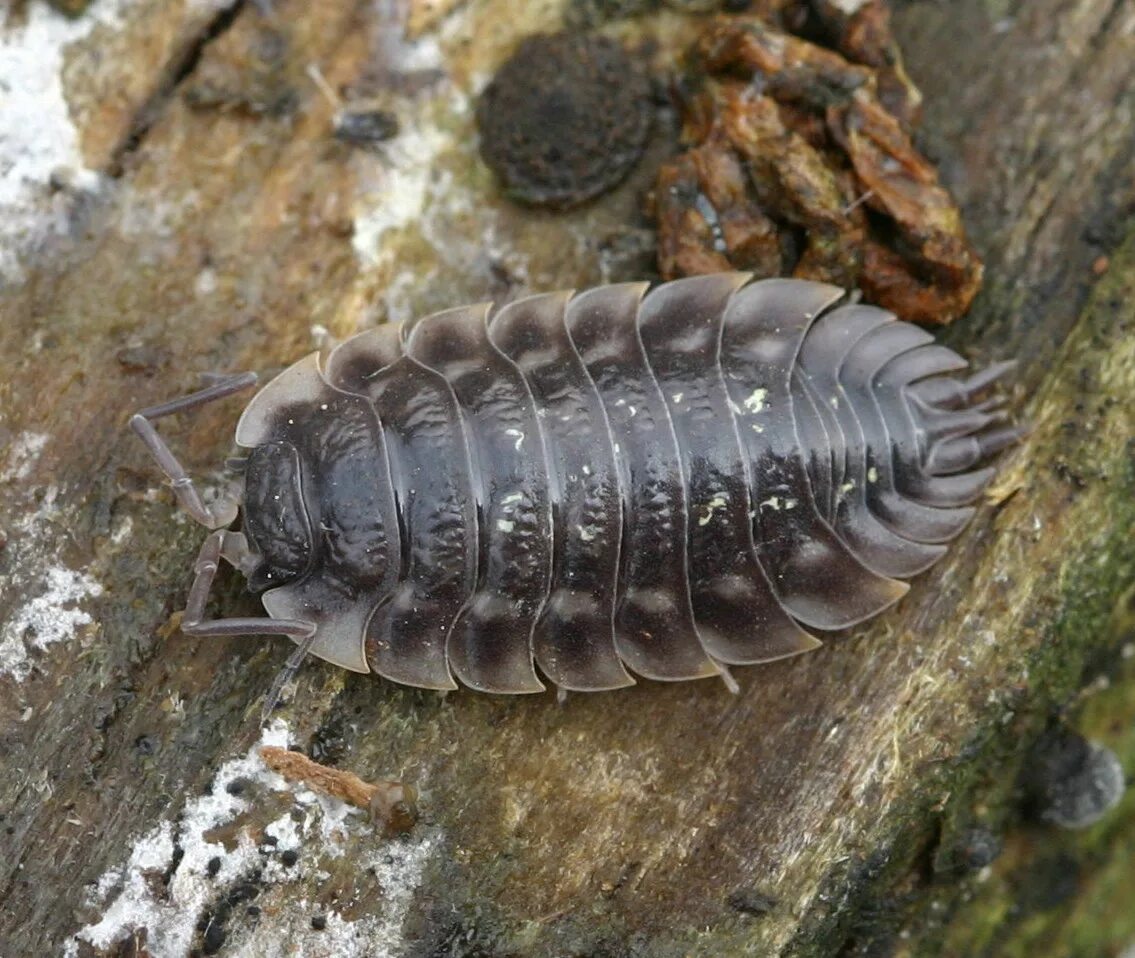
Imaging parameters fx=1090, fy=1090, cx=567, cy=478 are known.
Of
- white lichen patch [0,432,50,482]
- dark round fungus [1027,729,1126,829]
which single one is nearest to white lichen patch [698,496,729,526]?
dark round fungus [1027,729,1126,829]

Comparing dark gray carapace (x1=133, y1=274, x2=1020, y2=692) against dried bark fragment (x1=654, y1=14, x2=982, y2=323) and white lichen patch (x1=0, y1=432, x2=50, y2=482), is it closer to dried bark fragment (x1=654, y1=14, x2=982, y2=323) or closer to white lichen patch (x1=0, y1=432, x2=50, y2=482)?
dried bark fragment (x1=654, y1=14, x2=982, y2=323)

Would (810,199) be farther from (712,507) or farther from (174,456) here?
(174,456)

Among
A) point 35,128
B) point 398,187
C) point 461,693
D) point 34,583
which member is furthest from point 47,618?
point 398,187

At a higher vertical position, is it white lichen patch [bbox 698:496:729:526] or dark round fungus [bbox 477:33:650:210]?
dark round fungus [bbox 477:33:650:210]

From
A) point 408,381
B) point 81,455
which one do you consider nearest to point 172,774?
point 81,455

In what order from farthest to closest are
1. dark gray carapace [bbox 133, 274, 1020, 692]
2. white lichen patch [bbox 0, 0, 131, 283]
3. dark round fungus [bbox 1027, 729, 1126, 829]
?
dark round fungus [bbox 1027, 729, 1126, 829] → white lichen patch [bbox 0, 0, 131, 283] → dark gray carapace [bbox 133, 274, 1020, 692]

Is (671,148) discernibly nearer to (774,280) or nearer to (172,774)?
(774,280)

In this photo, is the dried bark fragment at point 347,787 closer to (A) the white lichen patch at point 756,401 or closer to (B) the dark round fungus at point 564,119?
(A) the white lichen patch at point 756,401
